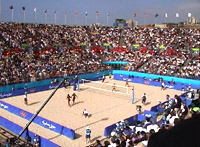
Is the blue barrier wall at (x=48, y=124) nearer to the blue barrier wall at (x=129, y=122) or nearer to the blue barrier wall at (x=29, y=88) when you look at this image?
the blue barrier wall at (x=129, y=122)

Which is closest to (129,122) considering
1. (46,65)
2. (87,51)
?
(46,65)

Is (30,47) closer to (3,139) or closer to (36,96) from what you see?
(36,96)

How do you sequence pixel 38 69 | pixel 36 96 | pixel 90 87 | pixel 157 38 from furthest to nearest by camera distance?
1. pixel 157 38
2. pixel 38 69
3. pixel 90 87
4. pixel 36 96

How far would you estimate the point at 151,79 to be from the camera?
34562 mm

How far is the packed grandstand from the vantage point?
113 ft

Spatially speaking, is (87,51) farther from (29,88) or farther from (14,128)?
(14,128)

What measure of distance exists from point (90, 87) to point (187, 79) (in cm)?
Answer: 1328

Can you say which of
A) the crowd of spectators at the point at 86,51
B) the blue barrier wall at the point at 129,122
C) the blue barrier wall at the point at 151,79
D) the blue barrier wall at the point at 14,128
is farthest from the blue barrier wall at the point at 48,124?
the blue barrier wall at the point at 151,79

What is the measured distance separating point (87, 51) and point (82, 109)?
992 inches

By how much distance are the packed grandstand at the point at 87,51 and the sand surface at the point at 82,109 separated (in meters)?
5.97

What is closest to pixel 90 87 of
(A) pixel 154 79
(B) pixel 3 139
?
(A) pixel 154 79

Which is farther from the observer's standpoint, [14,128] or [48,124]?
[48,124]

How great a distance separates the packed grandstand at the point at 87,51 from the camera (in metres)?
34.4

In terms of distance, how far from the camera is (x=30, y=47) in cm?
3972
